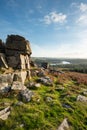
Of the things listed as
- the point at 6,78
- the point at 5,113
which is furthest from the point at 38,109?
the point at 6,78

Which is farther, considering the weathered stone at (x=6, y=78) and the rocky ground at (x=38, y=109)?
the weathered stone at (x=6, y=78)

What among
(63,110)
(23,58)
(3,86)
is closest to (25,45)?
(23,58)

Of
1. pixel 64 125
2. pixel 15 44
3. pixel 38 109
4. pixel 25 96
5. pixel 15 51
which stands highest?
pixel 15 44

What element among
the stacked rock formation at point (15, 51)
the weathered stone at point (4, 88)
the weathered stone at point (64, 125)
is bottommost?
the weathered stone at point (64, 125)

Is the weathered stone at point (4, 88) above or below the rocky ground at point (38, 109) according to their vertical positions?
above

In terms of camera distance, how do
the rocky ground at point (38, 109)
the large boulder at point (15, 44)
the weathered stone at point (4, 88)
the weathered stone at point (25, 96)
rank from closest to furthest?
the rocky ground at point (38, 109) → the weathered stone at point (25, 96) → the weathered stone at point (4, 88) → the large boulder at point (15, 44)

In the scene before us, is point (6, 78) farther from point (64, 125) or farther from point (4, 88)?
point (64, 125)

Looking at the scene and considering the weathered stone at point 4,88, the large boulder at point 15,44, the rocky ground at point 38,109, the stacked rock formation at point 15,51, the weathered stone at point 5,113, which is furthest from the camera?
the large boulder at point 15,44

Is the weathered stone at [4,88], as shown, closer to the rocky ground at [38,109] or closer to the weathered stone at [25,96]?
the rocky ground at [38,109]

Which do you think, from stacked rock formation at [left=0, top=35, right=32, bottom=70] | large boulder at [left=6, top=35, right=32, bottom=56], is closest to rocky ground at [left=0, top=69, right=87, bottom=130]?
stacked rock formation at [left=0, top=35, right=32, bottom=70]

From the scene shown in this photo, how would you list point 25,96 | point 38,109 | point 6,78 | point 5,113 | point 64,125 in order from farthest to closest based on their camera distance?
point 6,78 < point 25,96 < point 38,109 < point 5,113 < point 64,125

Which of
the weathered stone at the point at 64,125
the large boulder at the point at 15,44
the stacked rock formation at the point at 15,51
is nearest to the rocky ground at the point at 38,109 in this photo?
the weathered stone at the point at 64,125

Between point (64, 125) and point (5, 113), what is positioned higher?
point (5, 113)

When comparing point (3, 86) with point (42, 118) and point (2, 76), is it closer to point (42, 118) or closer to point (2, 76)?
point (2, 76)
